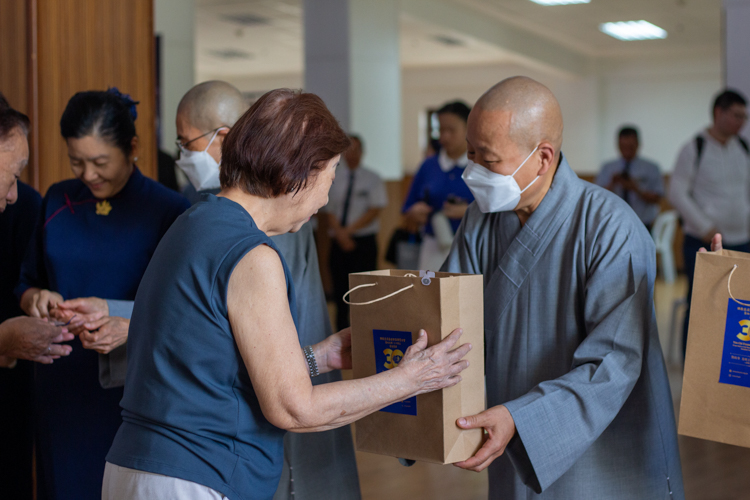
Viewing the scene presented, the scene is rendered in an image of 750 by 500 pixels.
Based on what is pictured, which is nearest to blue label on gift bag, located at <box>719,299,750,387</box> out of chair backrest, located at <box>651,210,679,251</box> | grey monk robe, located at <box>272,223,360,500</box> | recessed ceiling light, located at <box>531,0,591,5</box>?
grey monk robe, located at <box>272,223,360,500</box>

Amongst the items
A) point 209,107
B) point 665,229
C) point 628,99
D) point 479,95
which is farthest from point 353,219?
point 628,99

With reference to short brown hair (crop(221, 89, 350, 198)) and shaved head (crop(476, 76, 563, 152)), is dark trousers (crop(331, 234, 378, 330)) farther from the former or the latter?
short brown hair (crop(221, 89, 350, 198))

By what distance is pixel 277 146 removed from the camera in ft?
4.10

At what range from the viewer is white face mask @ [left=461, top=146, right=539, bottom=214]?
1616 millimetres

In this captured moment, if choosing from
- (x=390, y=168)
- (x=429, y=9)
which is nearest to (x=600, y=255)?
(x=390, y=168)

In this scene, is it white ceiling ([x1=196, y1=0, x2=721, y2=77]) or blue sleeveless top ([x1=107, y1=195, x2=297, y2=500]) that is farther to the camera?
white ceiling ([x1=196, y1=0, x2=721, y2=77])

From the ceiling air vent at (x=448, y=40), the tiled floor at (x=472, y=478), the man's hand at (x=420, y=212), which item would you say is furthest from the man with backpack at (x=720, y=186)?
the ceiling air vent at (x=448, y=40)

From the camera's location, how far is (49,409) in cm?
193

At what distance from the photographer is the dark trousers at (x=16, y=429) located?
6.97 ft

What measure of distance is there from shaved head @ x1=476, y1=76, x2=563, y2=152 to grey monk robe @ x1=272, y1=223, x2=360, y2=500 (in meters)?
0.60

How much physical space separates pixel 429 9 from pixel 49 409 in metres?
8.43

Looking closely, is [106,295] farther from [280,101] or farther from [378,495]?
[378,495]

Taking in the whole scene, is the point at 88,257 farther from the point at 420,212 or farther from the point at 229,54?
the point at 229,54

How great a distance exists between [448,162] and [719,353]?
9.59 feet
